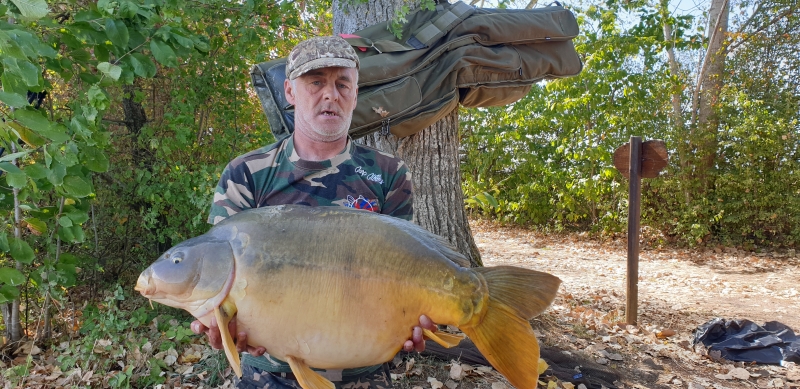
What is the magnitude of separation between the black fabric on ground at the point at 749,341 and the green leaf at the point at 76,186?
4703 mm

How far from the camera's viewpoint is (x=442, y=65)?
340 centimetres

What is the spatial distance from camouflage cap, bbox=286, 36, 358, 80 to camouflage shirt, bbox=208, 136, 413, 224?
30 cm

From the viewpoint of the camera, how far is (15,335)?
3.82 metres

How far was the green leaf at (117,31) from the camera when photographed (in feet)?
8.75

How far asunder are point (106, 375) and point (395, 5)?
3.09 metres

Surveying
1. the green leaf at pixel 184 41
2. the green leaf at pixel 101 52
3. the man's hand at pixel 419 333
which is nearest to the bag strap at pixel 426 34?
the green leaf at pixel 184 41

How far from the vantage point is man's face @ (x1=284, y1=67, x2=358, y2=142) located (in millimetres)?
1958

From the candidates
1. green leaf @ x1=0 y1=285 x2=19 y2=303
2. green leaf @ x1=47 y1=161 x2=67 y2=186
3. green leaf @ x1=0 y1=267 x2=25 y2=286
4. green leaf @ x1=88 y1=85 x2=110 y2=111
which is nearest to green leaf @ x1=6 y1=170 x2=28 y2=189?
green leaf @ x1=47 y1=161 x2=67 y2=186

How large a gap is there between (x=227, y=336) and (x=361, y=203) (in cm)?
74

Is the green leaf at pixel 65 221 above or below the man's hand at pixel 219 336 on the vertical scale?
above

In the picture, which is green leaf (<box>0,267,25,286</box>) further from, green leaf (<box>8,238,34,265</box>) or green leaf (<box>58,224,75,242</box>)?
green leaf (<box>58,224,75,242</box>)

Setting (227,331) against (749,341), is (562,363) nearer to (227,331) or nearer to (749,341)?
(749,341)

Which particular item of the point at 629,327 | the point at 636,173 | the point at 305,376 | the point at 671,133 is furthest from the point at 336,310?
the point at 671,133

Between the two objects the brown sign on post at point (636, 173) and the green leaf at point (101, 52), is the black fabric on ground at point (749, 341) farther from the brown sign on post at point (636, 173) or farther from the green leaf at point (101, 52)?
the green leaf at point (101, 52)
